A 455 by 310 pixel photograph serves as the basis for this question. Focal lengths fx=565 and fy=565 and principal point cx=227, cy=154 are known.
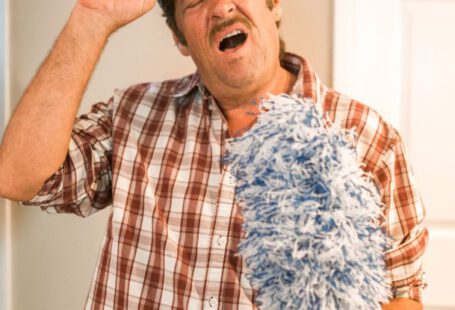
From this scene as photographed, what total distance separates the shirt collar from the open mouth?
122 mm

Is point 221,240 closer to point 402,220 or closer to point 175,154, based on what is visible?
point 175,154

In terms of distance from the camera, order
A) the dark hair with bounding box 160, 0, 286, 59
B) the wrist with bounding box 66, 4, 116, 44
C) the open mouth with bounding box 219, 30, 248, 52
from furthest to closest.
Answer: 1. the dark hair with bounding box 160, 0, 286, 59
2. the open mouth with bounding box 219, 30, 248, 52
3. the wrist with bounding box 66, 4, 116, 44

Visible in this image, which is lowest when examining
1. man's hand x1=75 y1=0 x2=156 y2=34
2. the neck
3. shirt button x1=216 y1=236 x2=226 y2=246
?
shirt button x1=216 y1=236 x2=226 y2=246

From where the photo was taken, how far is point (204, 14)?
Result: 975 mm

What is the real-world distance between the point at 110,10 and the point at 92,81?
498mm

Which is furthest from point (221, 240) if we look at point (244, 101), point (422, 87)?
point (422, 87)

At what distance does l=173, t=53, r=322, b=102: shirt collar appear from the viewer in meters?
0.98

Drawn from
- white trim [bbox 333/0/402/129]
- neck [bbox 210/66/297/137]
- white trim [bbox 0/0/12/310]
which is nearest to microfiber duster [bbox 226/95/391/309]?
neck [bbox 210/66/297/137]

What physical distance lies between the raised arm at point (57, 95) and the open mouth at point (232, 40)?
0.14 m

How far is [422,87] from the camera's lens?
53.4 inches

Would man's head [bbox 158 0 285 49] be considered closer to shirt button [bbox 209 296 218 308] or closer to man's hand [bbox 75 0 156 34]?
man's hand [bbox 75 0 156 34]

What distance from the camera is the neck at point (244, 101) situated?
101 cm

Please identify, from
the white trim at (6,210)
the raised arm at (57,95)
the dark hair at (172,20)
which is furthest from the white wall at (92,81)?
the raised arm at (57,95)

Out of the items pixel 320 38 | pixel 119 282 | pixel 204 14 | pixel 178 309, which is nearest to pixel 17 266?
pixel 119 282
